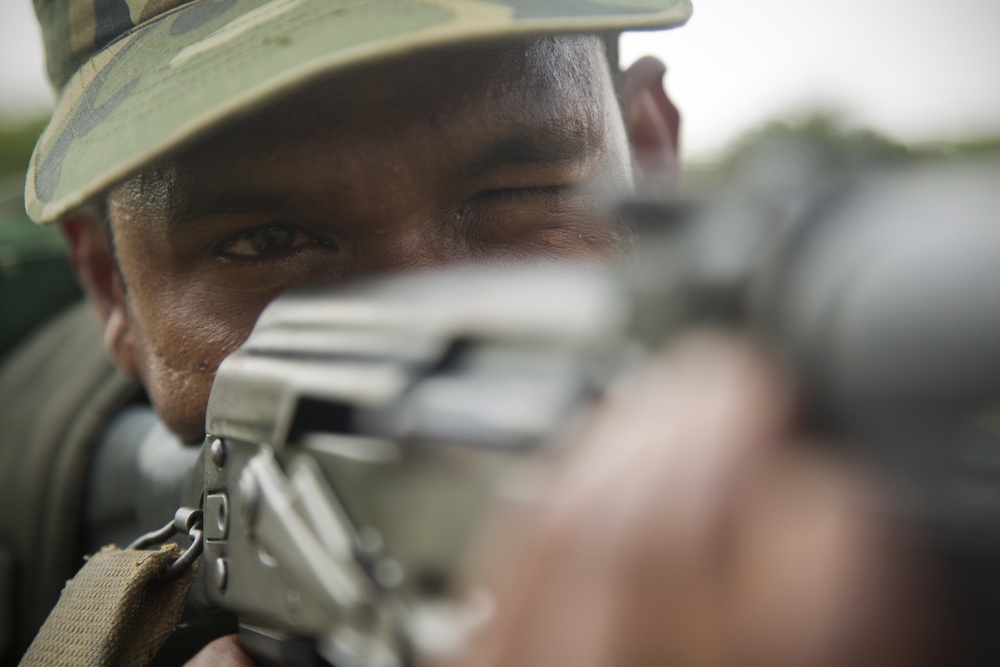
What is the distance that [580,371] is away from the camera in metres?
0.49

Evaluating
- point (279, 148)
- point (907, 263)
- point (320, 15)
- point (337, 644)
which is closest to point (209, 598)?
point (337, 644)

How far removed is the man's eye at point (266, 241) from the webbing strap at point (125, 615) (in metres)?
0.33

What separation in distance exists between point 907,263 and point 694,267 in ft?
0.32

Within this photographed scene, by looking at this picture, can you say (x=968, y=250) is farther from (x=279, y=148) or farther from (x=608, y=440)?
(x=279, y=148)

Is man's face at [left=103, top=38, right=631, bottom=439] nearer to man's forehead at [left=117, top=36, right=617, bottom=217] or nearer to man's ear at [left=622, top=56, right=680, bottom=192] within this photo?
→ man's forehead at [left=117, top=36, right=617, bottom=217]

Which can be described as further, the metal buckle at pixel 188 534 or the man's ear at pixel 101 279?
the man's ear at pixel 101 279

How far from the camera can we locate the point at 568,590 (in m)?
0.46

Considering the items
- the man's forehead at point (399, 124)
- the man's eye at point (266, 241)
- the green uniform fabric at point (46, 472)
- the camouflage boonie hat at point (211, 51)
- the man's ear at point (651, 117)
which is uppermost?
the camouflage boonie hat at point (211, 51)

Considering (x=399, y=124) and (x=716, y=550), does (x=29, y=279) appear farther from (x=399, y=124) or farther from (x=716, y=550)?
(x=716, y=550)

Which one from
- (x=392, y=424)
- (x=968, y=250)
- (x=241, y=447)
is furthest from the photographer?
(x=241, y=447)

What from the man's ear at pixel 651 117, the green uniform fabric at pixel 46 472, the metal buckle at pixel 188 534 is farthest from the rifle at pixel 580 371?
the green uniform fabric at pixel 46 472

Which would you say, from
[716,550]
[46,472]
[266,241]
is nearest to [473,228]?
[266,241]

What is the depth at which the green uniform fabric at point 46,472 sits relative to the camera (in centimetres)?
157

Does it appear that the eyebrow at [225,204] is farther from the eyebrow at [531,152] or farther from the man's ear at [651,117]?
the man's ear at [651,117]
